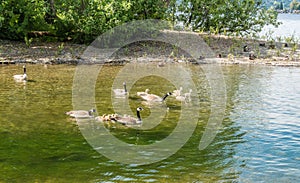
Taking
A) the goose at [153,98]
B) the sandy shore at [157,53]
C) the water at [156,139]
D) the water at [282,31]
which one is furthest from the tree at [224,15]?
the goose at [153,98]

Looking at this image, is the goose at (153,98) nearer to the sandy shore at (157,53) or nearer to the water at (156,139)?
the water at (156,139)

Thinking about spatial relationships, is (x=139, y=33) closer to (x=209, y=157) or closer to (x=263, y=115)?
(x=263, y=115)

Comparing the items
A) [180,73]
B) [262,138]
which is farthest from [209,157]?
[180,73]

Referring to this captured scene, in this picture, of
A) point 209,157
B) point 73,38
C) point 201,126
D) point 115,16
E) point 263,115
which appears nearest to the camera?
point 209,157

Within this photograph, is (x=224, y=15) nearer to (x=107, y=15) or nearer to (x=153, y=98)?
(x=107, y=15)

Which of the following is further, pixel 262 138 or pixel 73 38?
pixel 73 38

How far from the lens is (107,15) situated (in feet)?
100

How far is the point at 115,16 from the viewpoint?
1205 inches

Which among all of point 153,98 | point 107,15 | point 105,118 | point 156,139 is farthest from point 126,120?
point 107,15

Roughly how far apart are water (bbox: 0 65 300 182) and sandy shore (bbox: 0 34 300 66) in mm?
8017

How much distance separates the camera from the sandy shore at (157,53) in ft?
95.7

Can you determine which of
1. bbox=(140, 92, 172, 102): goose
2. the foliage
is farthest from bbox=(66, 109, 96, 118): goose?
the foliage

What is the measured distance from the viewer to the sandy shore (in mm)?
29172

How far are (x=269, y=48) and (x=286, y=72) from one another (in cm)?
868
